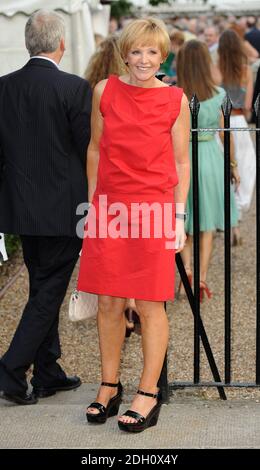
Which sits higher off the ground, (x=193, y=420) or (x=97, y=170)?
(x=97, y=170)

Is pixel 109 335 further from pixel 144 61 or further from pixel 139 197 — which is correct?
pixel 144 61

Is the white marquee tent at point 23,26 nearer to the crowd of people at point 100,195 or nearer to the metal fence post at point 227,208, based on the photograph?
the crowd of people at point 100,195

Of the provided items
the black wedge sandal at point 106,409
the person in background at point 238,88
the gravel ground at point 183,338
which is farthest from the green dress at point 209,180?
the black wedge sandal at point 106,409

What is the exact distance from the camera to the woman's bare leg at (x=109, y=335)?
473 centimetres

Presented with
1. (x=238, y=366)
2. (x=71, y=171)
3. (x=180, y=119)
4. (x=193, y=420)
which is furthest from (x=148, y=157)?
(x=238, y=366)

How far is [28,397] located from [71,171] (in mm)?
1180

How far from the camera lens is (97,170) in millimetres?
Result: 4684

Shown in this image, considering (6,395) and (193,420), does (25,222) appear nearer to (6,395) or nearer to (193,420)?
(6,395)

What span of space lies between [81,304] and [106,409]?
506 millimetres

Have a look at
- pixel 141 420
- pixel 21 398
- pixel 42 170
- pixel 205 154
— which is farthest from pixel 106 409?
pixel 205 154

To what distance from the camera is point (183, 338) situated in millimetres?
7020

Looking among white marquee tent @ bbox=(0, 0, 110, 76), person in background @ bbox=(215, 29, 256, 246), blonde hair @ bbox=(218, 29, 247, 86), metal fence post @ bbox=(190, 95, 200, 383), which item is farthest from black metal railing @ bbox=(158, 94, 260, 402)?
blonde hair @ bbox=(218, 29, 247, 86)
